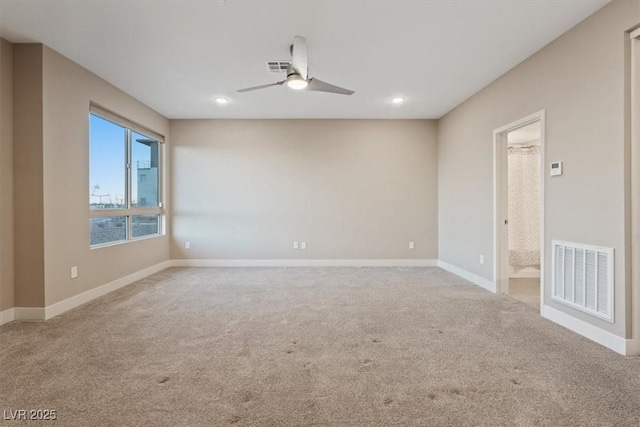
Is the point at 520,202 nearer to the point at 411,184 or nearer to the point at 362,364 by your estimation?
the point at 411,184

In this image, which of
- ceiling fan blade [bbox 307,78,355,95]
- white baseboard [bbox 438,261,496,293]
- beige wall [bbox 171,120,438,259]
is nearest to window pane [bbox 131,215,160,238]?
beige wall [bbox 171,120,438,259]

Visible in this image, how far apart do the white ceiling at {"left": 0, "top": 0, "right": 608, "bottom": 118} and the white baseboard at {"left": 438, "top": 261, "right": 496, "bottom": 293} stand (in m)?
2.72

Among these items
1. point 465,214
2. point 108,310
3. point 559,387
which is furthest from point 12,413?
point 465,214

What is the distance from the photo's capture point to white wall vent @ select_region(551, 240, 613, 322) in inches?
96.5

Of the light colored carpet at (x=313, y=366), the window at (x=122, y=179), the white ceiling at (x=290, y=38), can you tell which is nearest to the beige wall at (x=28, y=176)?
the white ceiling at (x=290, y=38)

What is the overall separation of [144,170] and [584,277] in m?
5.98

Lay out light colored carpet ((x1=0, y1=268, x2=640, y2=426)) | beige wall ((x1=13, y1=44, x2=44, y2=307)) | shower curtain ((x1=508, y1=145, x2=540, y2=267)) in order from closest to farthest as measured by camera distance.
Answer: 1. light colored carpet ((x1=0, y1=268, x2=640, y2=426))
2. beige wall ((x1=13, y1=44, x2=44, y2=307))
3. shower curtain ((x1=508, y1=145, x2=540, y2=267))

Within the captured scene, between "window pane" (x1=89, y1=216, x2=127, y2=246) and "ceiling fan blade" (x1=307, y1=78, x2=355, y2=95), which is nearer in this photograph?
"ceiling fan blade" (x1=307, y1=78, x2=355, y2=95)

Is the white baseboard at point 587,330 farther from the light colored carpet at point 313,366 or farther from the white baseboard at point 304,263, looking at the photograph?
the white baseboard at point 304,263

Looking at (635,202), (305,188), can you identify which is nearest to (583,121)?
(635,202)

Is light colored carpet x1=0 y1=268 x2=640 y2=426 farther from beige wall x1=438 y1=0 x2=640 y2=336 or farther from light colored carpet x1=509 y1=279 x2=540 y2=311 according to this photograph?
beige wall x1=438 y1=0 x2=640 y2=336

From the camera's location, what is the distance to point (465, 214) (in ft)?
15.9

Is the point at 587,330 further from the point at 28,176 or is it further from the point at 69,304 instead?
the point at 28,176

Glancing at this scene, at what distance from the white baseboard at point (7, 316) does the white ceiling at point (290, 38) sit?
8.80 ft
